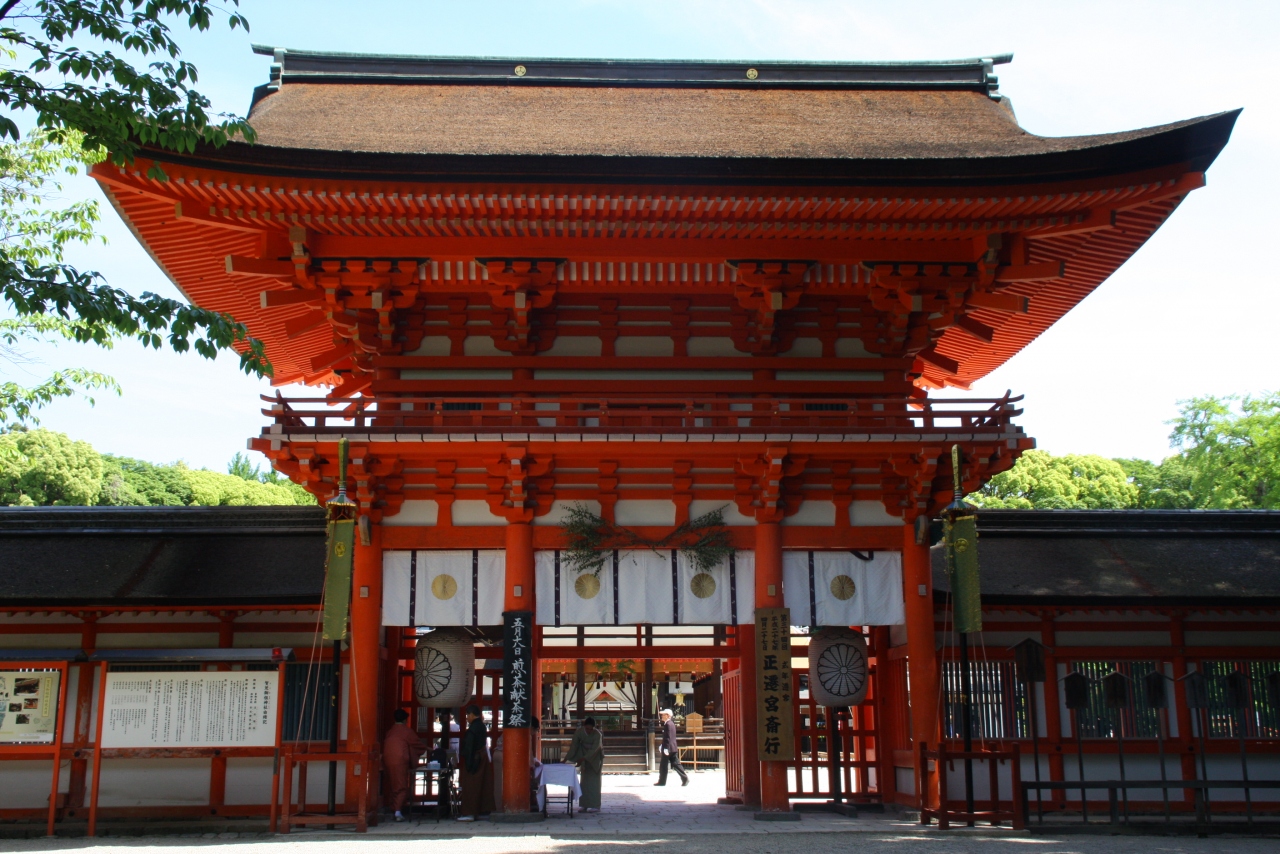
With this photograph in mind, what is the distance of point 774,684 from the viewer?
40.4 feet

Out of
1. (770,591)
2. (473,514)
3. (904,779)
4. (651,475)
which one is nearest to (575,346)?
(651,475)

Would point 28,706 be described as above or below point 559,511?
below

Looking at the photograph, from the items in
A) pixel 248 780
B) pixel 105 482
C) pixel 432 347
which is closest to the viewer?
pixel 248 780

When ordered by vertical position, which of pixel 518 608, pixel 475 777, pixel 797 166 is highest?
pixel 797 166

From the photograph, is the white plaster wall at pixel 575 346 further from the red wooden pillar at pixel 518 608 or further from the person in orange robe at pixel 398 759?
the person in orange robe at pixel 398 759

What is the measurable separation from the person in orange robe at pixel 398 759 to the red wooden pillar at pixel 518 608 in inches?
49.5

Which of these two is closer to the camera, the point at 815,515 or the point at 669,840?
the point at 669,840

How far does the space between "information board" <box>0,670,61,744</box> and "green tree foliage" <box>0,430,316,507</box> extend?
23.5 m

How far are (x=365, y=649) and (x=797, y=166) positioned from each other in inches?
282

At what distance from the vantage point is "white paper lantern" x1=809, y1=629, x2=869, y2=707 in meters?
13.1

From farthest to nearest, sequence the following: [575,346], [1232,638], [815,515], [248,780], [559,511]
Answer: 1. [1232,638]
2. [575,346]
3. [815,515]
4. [559,511]
5. [248,780]

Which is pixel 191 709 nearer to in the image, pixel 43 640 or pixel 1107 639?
pixel 43 640

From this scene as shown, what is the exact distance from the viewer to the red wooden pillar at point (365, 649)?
1201 centimetres

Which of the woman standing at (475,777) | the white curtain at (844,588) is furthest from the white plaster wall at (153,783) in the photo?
the white curtain at (844,588)
